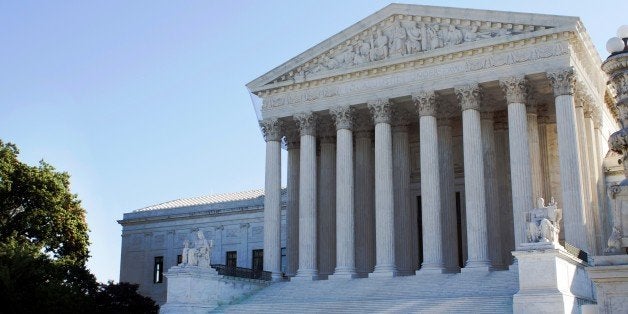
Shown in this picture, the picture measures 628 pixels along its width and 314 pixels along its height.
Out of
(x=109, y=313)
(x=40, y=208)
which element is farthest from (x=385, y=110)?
(x=40, y=208)

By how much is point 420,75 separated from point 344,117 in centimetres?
483

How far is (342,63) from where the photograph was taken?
42062 millimetres

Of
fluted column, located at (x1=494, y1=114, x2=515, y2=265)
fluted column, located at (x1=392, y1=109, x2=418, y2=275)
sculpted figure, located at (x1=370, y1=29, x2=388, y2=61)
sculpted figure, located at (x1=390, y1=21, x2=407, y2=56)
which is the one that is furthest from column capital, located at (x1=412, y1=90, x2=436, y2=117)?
fluted column, located at (x1=494, y1=114, x2=515, y2=265)

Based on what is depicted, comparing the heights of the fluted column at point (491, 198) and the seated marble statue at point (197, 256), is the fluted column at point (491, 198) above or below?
above

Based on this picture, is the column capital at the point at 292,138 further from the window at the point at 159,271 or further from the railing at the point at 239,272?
the window at the point at 159,271

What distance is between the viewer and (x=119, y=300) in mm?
43062

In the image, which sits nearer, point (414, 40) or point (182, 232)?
point (414, 40)

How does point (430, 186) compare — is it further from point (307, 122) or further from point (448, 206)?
point (307, 122)

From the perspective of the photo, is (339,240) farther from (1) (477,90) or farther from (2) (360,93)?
(1) (477,90)

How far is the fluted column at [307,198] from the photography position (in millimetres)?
40781

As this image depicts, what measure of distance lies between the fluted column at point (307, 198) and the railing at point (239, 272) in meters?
1.77

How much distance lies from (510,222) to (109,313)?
A: 22.6 meters

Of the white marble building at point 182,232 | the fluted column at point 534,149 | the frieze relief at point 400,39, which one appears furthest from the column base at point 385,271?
the white marble building at point 182,232

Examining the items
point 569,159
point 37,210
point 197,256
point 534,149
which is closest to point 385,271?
point 197,256
